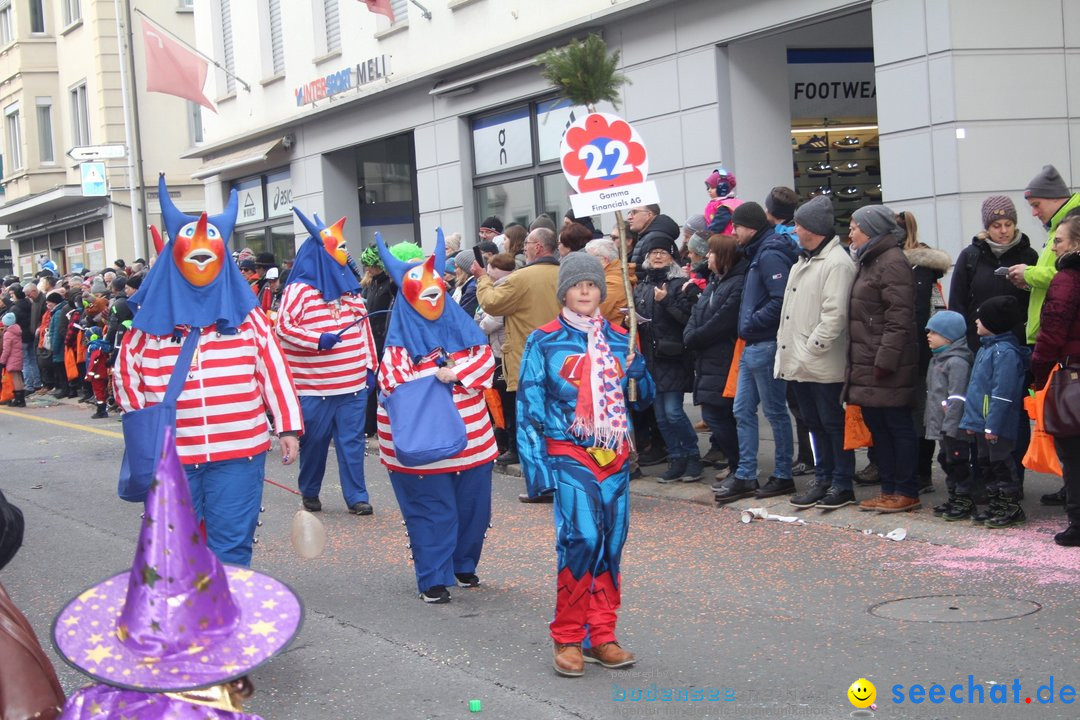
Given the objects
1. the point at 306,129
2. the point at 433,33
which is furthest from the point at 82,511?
the point at 306,129

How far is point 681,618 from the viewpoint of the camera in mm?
6820

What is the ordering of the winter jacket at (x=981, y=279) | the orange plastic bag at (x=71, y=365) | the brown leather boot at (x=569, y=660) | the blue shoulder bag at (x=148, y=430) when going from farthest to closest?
1. the orange plastic bag at (x=71, y=365)
2. the winter jacket at (x=981, y=279)
3. the blue shoulder bag at (x=148, y=430)
4. the brown leather boot at (x=569, y=660)

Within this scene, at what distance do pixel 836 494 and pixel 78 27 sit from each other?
3333 centimetres

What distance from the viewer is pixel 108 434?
1712 centimetres

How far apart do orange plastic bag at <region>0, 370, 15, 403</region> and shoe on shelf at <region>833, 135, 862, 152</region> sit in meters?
14.9

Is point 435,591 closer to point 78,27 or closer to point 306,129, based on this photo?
point 306,129

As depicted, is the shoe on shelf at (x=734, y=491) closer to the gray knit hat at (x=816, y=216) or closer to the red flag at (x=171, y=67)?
the gray knit hat at (x=816, y=216)

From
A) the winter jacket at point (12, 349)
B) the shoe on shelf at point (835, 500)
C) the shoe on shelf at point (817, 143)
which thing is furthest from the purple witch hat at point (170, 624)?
the winter jacket at point (12, 349)

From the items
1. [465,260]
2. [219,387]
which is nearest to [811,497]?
[465,260]

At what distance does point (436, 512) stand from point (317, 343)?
3171 mm

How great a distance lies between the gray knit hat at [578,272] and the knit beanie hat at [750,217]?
3.50m

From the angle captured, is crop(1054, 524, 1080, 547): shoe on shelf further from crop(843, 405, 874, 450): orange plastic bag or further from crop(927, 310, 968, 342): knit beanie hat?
crop(843, 405, 874, 450): orange plastic bag

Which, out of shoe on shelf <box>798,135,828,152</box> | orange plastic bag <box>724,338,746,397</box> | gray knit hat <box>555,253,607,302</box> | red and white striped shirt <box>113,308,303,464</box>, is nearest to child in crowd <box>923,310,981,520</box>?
orange plastic bag <box>724,338,746,397</box>

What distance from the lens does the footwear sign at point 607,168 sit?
368 inches
